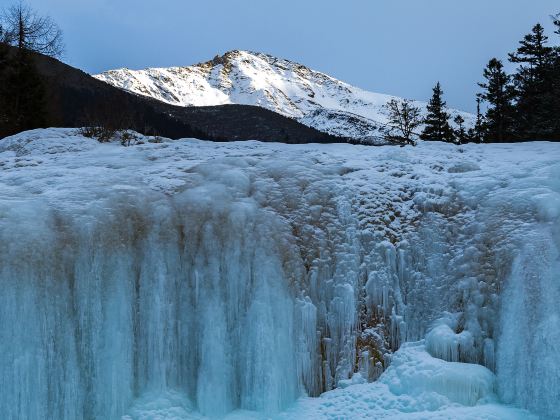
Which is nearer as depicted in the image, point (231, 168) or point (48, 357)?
point (48, 357)

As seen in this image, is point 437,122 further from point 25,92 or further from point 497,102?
point 25,92

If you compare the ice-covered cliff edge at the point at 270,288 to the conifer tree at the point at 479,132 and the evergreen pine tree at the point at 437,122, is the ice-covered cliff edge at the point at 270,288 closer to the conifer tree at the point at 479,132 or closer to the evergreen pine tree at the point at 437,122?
the conifer tree at the point at 479,132

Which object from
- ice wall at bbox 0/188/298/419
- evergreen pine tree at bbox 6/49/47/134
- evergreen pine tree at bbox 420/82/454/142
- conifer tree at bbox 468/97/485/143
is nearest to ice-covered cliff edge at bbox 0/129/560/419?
ice wall at bbox 0/188/298/419

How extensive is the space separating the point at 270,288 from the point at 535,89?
2379 cm

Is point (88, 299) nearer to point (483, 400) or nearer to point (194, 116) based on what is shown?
point (483, 400)

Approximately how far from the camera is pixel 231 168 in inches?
362

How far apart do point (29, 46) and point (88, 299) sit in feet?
68.7

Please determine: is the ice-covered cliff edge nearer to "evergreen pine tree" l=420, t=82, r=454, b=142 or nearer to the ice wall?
the ice wall

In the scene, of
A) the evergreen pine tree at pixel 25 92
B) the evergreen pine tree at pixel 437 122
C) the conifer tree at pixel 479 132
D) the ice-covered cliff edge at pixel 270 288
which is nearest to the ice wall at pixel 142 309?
the ice-covered cliff edge at pixel 270 288

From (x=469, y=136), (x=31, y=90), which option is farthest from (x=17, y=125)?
(x=469, y=136)

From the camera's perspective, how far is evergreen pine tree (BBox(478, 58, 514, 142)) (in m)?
28.6

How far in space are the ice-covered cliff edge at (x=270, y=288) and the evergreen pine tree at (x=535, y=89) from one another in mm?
16334

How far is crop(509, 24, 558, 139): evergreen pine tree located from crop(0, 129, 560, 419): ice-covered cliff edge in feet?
53.6

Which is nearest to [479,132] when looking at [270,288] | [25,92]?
[25,92]
